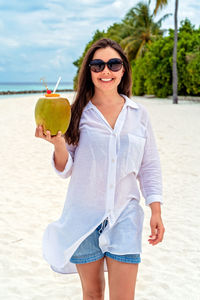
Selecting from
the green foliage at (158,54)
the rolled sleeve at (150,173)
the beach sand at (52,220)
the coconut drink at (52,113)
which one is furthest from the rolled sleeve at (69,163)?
the green foliage at (158,54)

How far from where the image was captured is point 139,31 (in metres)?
36.4

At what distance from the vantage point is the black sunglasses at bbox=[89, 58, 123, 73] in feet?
6.45

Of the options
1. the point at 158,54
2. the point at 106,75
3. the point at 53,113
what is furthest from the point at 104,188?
the point at 158,54

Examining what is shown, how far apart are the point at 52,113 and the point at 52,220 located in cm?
324

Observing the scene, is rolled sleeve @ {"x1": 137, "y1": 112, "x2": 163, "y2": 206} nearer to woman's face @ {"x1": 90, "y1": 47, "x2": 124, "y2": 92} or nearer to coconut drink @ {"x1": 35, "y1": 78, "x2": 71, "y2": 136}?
woman's face @ {"x1": 90, "y1": 47, "x2": 124, "y2": 92}

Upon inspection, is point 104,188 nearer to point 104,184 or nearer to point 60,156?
point 104,184

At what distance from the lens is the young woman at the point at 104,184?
1813 millimetres

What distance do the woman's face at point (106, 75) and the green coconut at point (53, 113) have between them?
0.38m

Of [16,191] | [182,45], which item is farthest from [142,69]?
[16,191]

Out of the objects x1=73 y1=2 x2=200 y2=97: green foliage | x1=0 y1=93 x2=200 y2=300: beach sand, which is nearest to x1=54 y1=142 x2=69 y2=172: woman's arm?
x1=0 y1=93 x2=200 y2=300: beach sand

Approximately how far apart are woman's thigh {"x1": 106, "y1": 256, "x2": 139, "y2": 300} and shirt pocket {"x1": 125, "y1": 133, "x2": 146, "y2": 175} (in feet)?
1.49

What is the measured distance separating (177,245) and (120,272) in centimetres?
243

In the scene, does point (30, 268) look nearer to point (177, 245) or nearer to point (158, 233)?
point (177, 245)

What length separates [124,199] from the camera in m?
1.88
